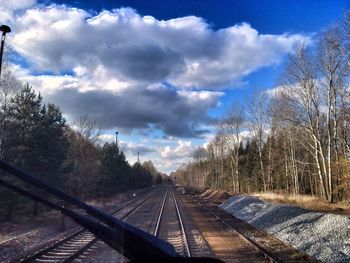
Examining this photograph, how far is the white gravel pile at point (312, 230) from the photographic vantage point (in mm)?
12695

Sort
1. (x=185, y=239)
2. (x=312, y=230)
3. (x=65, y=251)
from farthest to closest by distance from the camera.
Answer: (x=312, y=230)
(x=185, y=239)
(x=65, y=251)

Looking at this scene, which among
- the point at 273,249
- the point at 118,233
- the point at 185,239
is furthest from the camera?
the point at 185,239

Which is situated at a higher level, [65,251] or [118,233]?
[118,233]

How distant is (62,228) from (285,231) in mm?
10806

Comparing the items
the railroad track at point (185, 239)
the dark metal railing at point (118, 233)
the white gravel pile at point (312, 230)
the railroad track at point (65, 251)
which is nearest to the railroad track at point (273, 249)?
the white gravel pile at point (312, 230)

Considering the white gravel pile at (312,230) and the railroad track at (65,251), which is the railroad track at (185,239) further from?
the white gravel pile at (312,230)

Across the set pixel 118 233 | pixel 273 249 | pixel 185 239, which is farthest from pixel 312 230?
pixel 118 233

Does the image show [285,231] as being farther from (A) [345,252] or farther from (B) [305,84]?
(B) [305,84]

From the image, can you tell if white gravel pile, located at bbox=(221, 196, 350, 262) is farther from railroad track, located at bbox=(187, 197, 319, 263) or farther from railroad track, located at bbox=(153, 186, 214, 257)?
railroad track, located at bbox=(153, 186, 214, 257)

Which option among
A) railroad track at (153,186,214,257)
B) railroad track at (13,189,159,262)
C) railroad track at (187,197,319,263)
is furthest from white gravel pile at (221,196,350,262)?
railroad track at (13,189,159,262)

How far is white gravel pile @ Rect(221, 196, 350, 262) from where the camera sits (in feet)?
41.7

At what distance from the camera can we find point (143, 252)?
9.31 feet

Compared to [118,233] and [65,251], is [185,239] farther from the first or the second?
[118,233]

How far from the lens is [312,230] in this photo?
16203 mm
